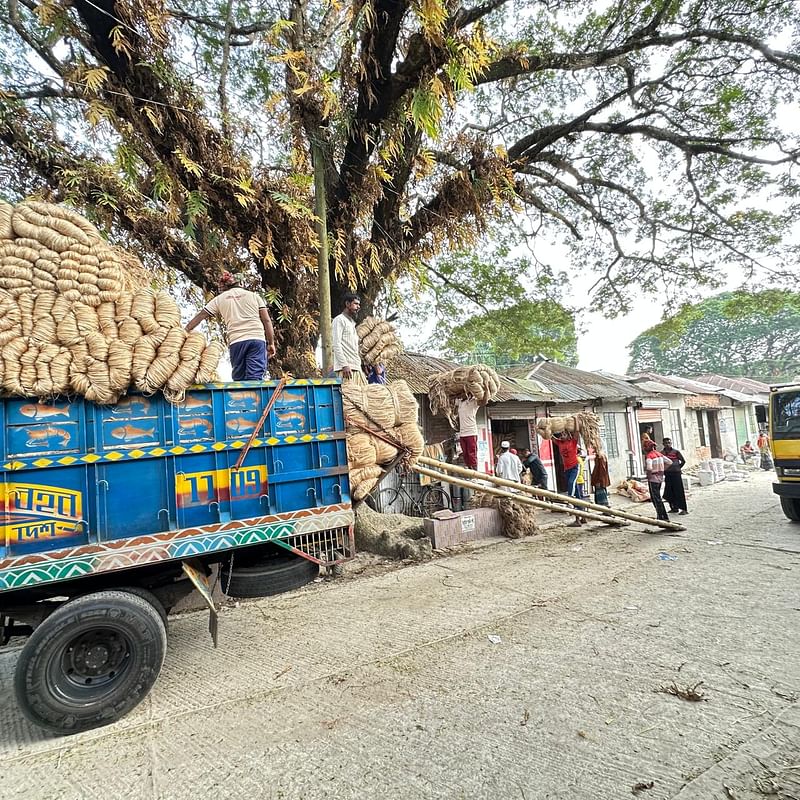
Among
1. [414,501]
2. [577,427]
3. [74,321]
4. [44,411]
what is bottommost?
[414,501]

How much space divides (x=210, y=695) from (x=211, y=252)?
18.7 feet

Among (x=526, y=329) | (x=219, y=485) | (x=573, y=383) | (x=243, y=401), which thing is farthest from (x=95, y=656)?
(x=573, y=383)

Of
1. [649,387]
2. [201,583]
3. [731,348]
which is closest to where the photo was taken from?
[201,583]

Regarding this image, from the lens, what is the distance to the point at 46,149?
5.73 meters

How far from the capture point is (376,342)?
6.26 m

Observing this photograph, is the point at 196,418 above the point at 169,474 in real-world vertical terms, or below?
above

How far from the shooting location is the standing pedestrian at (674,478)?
8711 mm

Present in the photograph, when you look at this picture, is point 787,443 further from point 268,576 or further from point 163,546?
point 163,546

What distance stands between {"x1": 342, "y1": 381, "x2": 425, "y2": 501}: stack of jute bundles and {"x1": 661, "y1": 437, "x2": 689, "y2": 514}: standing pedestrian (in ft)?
21.7

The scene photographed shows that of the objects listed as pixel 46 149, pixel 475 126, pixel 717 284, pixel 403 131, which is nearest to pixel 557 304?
pixel 717 284

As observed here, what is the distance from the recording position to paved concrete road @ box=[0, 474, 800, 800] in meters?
2.21

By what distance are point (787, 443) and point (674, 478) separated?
1949 mm

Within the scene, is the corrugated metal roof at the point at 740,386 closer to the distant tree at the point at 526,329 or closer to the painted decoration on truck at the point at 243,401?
the distant tree at the point at 526,329

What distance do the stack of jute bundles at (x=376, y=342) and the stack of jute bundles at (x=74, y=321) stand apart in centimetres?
327
